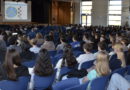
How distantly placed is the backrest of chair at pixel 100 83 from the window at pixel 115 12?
24.1 metres

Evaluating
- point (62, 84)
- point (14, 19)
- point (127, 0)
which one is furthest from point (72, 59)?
point (127, 0)

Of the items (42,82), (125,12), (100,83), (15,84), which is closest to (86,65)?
(42,82)

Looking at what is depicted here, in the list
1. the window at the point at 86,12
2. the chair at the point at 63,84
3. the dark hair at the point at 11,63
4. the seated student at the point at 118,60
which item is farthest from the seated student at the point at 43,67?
the window at the point at 86,12

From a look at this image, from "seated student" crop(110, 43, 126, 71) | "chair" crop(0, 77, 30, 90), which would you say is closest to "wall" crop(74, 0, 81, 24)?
"seated student" crop(110, 43, 126, 71)

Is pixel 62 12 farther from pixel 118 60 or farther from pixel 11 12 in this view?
pixel 118 60

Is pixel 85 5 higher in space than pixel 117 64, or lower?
higher

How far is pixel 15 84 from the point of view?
3.83 metres

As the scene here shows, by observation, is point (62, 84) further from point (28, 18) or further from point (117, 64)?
point (28, 18)

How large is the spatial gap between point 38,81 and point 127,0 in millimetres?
23379

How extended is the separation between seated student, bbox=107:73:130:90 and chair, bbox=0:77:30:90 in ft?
3.95

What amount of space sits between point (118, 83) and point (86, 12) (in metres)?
25.7

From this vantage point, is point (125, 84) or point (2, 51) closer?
point (125, 84)

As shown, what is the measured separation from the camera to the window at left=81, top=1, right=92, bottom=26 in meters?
29.0

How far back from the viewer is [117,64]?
5.30m
